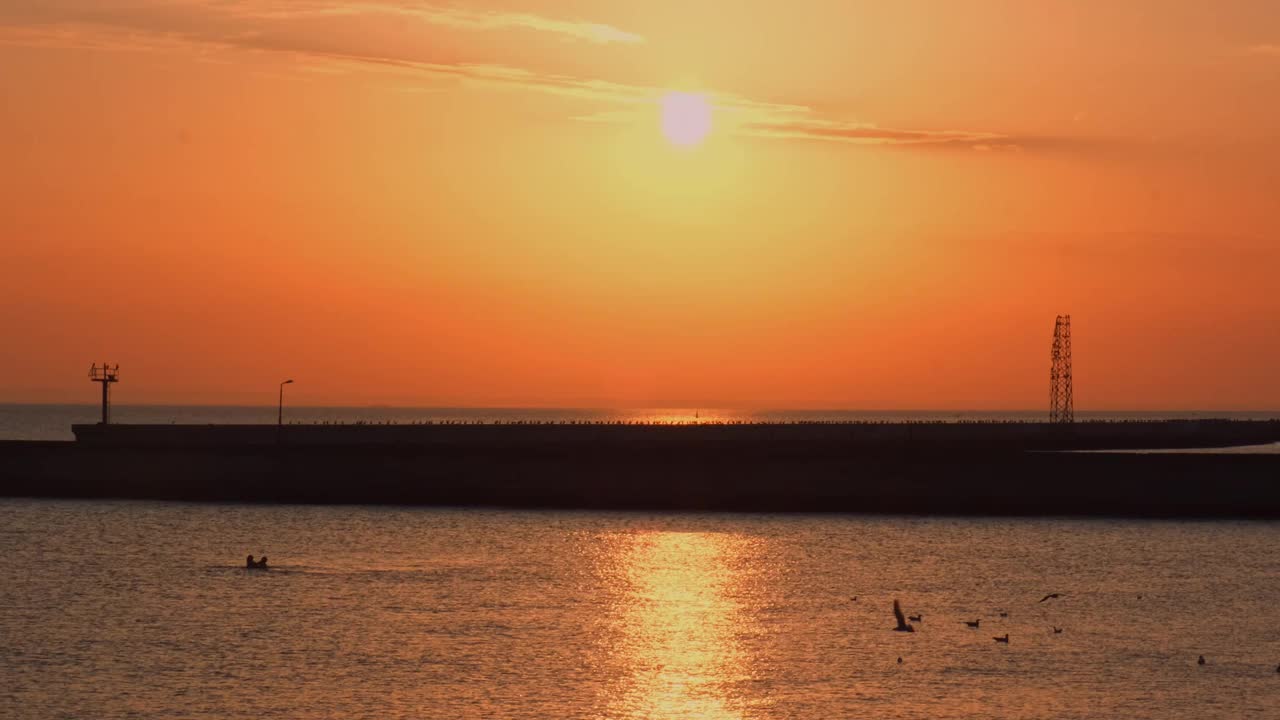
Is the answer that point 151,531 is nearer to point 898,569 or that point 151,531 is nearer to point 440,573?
point 440,573

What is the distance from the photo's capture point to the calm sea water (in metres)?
43.9

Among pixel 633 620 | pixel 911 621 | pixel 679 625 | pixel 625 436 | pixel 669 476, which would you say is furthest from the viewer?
pixel 625 436

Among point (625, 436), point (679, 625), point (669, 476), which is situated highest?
point (625, 436)

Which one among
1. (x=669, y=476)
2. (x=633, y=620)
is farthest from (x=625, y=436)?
(x=633, y=620)

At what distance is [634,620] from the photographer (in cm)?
5850

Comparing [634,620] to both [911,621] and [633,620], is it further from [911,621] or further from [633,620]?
[911,621]

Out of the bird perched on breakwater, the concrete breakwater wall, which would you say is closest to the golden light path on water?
the bird perched on breakwater

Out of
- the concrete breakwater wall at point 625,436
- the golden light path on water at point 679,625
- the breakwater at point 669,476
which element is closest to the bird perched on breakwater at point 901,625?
the golden light path on water at point 679,625

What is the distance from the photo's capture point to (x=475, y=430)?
443ft

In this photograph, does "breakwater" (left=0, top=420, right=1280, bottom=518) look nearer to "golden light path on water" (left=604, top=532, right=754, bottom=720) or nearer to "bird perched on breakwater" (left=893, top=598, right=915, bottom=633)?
"golden light path on water" (left=604, top=532, right=754, bottom=720)

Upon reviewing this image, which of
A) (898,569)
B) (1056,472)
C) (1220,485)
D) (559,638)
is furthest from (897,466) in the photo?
(559,638)

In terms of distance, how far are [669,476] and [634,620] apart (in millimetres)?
47708

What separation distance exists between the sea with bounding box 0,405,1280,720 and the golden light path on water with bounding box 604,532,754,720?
18 cm

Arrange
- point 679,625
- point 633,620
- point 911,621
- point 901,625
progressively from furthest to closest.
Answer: point 633,620
point 679,625
point 911,621
point 901,625
